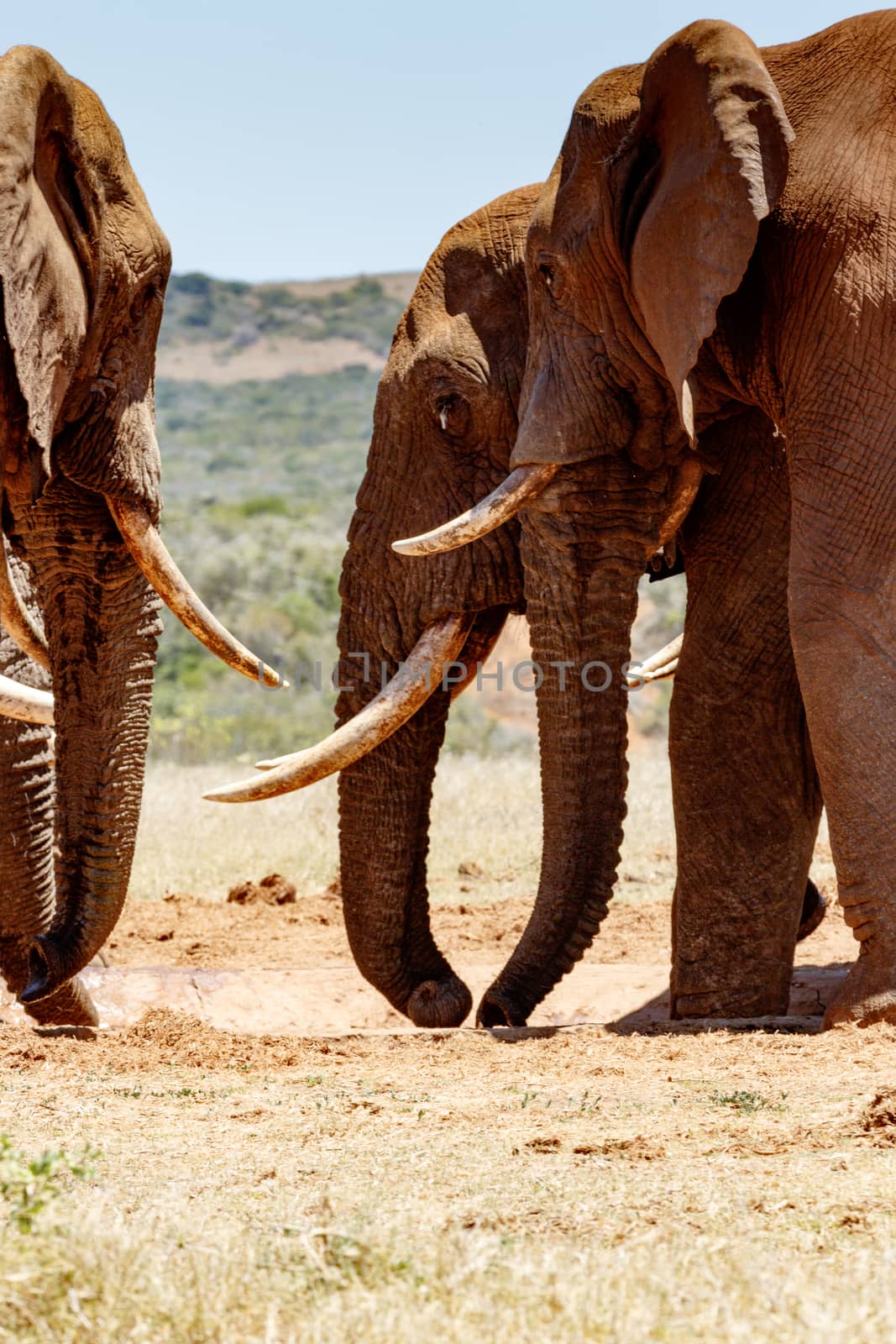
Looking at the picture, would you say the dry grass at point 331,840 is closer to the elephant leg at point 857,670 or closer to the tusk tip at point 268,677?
the tusk tip at point 268,677

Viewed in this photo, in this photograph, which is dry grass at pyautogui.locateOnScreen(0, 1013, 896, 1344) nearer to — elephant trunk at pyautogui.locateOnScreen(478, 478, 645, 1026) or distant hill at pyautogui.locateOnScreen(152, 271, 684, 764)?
elephant trunk at pyautogui.locateOnScreen(478, 478, 645, 1026)

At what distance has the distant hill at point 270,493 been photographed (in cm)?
1916

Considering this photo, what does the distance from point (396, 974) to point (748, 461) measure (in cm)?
233

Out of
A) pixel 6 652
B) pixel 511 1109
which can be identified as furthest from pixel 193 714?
pixel 511 1109

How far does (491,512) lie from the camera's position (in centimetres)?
635

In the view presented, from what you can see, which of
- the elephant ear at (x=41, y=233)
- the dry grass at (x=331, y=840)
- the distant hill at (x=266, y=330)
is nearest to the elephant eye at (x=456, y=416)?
the elephant ear at (x=41, y=233)

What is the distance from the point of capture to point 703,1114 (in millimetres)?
4418

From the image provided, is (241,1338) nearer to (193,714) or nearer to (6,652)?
(6,652)

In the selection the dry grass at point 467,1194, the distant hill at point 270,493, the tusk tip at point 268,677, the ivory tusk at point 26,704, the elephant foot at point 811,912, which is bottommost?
the dry grass at point 467,1194

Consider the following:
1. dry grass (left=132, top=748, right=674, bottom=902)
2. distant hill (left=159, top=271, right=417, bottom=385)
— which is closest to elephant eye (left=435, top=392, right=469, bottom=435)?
dry grass (left=132, top=748, right=674, bottom=902)

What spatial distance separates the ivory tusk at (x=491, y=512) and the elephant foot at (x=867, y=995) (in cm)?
191

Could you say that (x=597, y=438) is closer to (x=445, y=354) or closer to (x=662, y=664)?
(x=445, y=354)

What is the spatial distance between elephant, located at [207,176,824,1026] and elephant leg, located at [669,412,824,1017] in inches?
0.6

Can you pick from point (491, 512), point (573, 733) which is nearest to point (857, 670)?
point (573, 733)
